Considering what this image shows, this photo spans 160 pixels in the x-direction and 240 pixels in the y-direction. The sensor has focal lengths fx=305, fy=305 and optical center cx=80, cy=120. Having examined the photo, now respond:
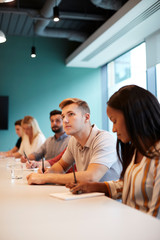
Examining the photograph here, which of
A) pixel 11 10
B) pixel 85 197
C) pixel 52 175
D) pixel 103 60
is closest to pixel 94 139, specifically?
pixel 52 175

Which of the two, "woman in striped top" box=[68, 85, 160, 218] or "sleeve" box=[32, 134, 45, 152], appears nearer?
"woman in striped top" box=[68, 85, 160, 218]

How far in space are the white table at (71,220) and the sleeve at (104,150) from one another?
610 millimetres

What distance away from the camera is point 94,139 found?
2.29 metres

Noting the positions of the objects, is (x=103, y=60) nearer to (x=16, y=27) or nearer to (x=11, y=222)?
(x=16, y=27)

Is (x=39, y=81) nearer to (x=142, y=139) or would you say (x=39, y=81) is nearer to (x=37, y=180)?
(x=37, y=180)

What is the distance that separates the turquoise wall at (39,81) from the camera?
7.43 metres

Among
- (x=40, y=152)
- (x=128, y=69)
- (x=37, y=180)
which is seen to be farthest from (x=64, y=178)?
(x=128, y=69)

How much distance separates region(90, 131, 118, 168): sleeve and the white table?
610 millimetres

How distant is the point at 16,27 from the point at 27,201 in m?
6.10

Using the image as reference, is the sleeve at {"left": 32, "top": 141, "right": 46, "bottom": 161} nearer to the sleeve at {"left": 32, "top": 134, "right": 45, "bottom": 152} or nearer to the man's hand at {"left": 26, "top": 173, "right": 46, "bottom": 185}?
the sleeve at {"left": 32, "top": 134, "right": 45, "bottom": 152}

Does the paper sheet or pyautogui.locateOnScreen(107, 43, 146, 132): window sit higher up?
pyautogui.locateOnScreen(107, 43, 146, 132): window

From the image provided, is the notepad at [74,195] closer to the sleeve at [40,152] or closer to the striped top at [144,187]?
the striped top at [144,187]

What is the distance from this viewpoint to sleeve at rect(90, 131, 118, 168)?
212 centimetres

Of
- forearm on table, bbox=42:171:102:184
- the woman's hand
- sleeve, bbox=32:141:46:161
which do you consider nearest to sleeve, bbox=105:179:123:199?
the woman's hand
